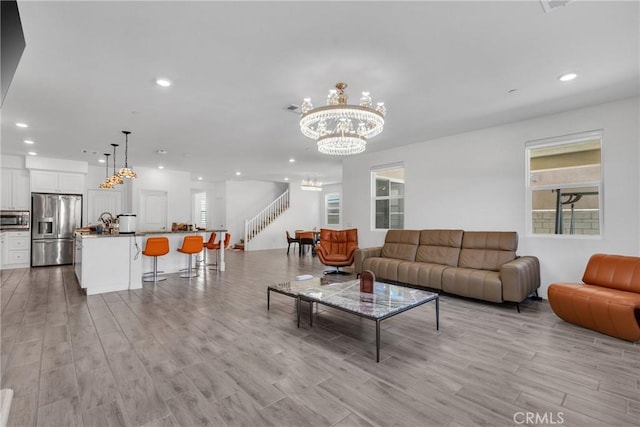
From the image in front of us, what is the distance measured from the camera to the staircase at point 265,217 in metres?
11.2

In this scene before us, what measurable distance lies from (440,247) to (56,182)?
925 centimetres

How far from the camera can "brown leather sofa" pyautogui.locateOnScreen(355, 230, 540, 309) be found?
3932mm

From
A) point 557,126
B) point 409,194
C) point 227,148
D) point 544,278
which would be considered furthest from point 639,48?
point 227,148

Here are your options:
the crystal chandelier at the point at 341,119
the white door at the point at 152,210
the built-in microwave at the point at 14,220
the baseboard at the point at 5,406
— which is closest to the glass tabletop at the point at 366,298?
the crystal chandelier at the point at 341,119

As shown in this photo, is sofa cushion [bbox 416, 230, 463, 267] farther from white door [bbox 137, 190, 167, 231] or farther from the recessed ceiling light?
white door [bbox 137, 190, 167, 231]

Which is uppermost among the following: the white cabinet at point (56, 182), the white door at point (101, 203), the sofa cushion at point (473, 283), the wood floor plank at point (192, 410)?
the white cabinet at point (56, 182)

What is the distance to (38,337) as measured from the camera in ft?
9.86

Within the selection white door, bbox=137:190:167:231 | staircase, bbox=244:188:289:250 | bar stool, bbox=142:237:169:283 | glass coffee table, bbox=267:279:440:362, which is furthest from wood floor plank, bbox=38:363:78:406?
staircase, bbox=244:188:289:250

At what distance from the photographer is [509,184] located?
4.85 metres

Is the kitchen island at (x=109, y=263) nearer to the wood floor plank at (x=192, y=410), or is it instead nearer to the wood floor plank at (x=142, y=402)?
the wood floor plank at (x=142, y=402)

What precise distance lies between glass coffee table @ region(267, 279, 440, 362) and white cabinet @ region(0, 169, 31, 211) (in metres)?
7.57

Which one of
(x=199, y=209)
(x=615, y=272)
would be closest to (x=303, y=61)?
(x=615, y=272)

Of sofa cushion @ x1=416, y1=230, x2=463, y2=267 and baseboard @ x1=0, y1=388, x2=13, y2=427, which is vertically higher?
sofa cushion @ x1=416, y1=230, x2=463, y2=267

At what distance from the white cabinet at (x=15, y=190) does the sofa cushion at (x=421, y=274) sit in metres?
8.80
